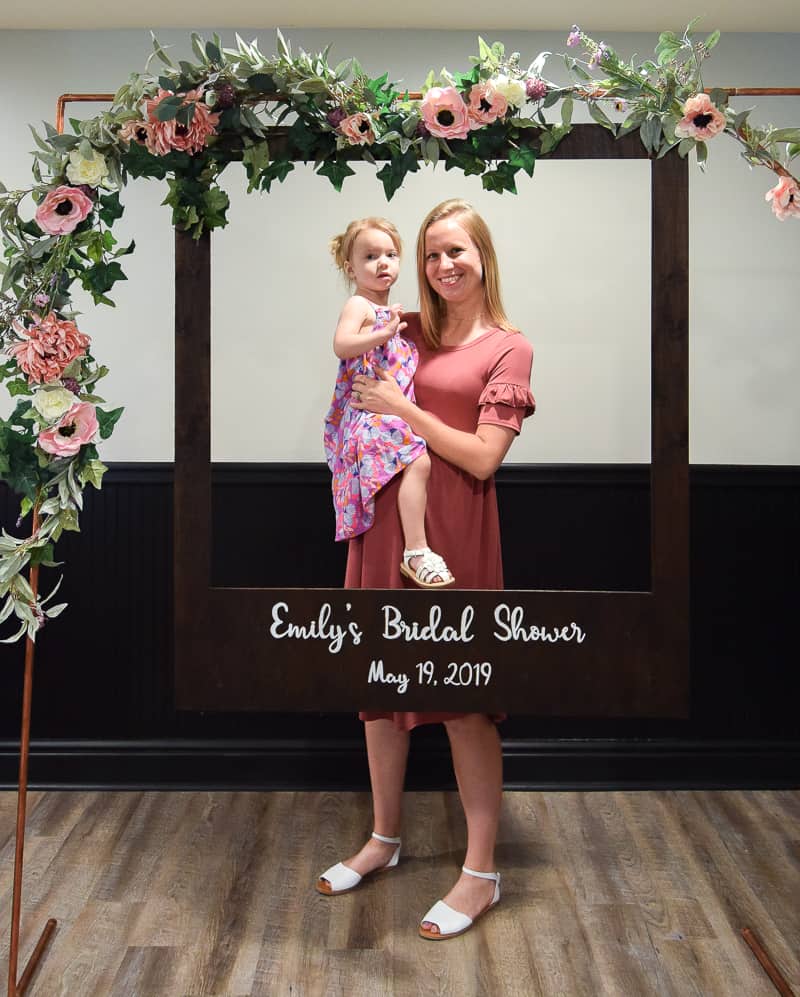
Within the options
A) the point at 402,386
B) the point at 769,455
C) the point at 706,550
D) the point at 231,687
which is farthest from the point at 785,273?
the point at 231,687

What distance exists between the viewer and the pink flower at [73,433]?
6.72ft

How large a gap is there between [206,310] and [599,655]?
115cm

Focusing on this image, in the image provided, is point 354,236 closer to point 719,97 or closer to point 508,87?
point 508,87

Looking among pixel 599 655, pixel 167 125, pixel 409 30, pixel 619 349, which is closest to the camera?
pixel 167 125

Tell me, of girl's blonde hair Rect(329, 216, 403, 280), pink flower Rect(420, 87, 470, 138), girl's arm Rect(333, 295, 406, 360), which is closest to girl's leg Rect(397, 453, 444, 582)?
girl's arm Rect(333, 295, 406, 360)

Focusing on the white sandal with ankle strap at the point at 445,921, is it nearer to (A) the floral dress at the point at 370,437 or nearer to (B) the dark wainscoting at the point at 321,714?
(B) the dark wainscoting at the point at 321,714

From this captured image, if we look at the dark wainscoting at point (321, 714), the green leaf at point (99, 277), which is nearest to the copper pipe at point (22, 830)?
the green leaf at point (99, 277)

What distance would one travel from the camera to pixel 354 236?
2.14 metres

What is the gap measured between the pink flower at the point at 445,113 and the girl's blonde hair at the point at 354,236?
0.73 feet

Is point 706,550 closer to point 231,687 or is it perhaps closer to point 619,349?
point 619,349

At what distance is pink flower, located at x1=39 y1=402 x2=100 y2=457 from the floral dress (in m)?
0.53

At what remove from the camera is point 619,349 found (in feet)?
7.75

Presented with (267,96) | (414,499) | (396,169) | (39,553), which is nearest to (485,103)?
(396,169)

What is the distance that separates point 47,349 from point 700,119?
1433mm
